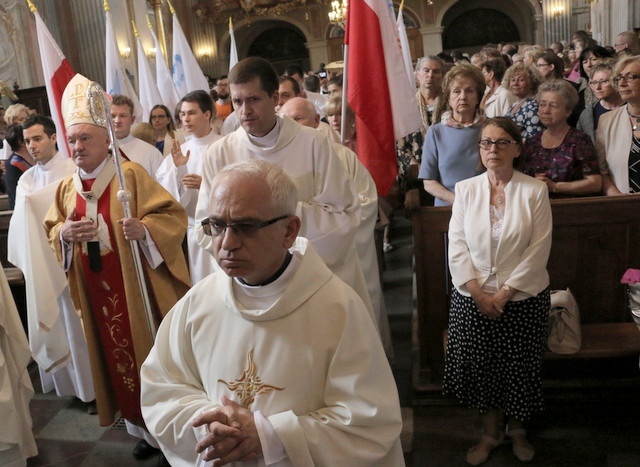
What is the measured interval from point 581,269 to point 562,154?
658 mm

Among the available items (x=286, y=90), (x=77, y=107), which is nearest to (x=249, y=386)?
(x=77, y=107)

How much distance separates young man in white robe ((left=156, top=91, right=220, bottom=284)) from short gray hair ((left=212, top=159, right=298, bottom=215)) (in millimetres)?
2173

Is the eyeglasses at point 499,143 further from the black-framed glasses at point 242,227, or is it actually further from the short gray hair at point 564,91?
the black-framed glasses at point 242,227

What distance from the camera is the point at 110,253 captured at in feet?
10.8

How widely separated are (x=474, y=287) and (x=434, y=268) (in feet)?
2.11

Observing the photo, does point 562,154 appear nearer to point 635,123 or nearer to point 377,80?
point 635,123

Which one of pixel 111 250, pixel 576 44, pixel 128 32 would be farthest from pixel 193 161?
pixel 128 32

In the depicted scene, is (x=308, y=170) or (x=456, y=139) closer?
(x=308, y=170)

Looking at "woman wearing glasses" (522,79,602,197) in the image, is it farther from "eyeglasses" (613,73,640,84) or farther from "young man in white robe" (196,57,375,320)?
"young man in white robe" (196,57,375,320)

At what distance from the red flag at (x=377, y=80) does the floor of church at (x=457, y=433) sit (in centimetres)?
158

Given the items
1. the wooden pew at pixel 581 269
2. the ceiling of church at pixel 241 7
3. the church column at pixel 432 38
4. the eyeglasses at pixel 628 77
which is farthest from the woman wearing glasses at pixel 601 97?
the ceiling of church at pixel 241 7

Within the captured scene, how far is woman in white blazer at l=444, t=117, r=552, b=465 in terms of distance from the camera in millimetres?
2975

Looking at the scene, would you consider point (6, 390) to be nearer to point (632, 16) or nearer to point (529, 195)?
point (529, 195)

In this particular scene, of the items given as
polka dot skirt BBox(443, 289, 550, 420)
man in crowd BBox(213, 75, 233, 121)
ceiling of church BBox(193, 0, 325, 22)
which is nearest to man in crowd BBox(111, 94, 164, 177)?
polka dot skirt BBox(443, 289, 550, 420)
